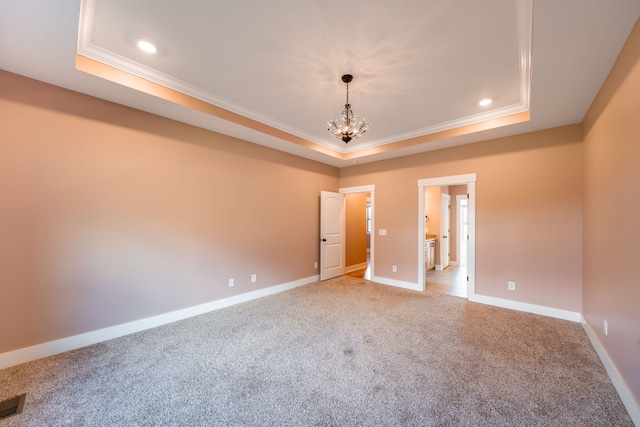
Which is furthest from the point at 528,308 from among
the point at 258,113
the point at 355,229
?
the point at 258,113

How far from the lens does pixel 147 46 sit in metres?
2.29

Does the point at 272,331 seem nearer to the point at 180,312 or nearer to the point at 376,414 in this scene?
the point at 180,312

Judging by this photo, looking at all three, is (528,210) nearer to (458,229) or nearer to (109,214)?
(458,229)

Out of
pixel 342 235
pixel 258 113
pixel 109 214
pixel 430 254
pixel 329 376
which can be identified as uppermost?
pixel 258 113

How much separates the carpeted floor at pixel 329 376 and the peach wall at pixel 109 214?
47 cm

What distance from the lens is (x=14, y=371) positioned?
87.2 inches

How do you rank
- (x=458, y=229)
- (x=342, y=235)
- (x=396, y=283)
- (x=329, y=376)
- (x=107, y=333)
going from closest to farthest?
(x=329, y=376)
(x=107, y=333)
(x=396, y=283)
(x=342, y=235)
(x=458, y=229)

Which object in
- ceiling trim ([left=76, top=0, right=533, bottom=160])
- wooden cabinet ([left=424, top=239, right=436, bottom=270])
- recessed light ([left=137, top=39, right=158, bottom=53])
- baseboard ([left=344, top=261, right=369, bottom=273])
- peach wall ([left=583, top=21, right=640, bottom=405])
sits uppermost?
recessed light ([left=137, top=39, right=158, bottom=53])

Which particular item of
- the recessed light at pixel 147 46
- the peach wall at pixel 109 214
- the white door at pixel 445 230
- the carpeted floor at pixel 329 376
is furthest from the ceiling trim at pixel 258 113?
the white door at pixel 445 230

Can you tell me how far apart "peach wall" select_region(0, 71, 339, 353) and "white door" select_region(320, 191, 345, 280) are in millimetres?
1569

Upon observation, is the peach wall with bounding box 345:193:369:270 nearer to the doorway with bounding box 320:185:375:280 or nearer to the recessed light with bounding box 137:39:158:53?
the doorway with bounding box 320:185:375:280

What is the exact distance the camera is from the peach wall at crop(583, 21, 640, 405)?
173cm

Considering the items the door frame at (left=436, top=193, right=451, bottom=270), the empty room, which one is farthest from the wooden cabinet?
the empty room

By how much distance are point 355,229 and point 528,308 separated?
3843 millimetres
